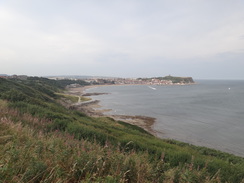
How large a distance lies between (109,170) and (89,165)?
435mm

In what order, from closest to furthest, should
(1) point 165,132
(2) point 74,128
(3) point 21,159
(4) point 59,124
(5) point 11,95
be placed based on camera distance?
(3) point 21,159 < (2) point 74,128 < (4) point 59,124 < (5) point 11,95 < (1) point 165,132

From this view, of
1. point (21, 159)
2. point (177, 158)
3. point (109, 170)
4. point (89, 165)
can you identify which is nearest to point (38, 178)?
point (21, 159)

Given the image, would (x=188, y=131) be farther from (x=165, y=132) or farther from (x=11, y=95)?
(x=11, y=95)

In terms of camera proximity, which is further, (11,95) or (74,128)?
(11,95)

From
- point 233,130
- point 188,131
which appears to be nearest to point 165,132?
point 188,131

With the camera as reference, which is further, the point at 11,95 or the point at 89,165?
the point at 11,95

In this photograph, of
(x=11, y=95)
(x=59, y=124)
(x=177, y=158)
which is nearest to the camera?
(x=177, y=158)

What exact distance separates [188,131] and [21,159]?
29015mm

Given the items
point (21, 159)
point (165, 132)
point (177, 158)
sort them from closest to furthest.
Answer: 1. point (21, 159)
2. point (177, 158)
3. point (165, 132)

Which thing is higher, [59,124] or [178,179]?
[178,179]

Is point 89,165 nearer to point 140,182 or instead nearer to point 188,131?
point 140,182

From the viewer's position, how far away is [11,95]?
59.1ft

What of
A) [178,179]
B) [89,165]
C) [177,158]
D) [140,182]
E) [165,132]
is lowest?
[165,132]

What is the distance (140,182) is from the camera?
3.32 meters
